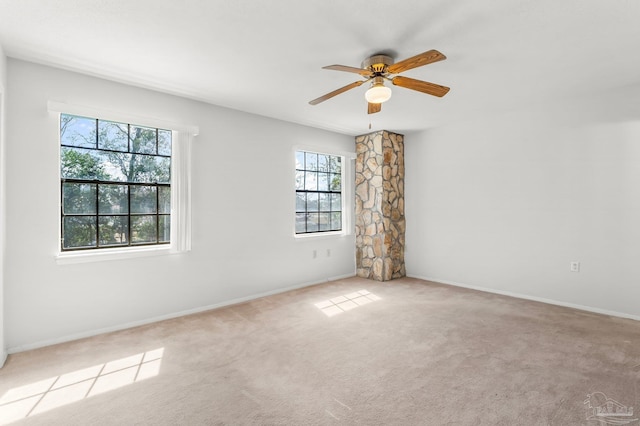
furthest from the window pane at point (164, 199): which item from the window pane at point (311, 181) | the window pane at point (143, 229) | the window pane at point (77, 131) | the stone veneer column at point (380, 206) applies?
the stone veneer column at point (380, 206)

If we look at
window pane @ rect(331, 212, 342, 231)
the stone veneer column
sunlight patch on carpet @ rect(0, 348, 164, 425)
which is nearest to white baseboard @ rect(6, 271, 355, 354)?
sunlight patch on carpet @ rect(0, 348, 164, 425)

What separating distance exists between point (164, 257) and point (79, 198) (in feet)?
3.32

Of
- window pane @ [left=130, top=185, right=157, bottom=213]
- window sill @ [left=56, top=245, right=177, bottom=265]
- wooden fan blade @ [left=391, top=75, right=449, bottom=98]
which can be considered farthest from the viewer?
window pane @ [left=130, top=185, right=157, bottom=213]

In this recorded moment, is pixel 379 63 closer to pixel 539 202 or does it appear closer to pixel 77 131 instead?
pixel 77 131

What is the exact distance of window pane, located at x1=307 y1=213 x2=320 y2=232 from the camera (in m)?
5.31

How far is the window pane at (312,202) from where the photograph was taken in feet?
17.4

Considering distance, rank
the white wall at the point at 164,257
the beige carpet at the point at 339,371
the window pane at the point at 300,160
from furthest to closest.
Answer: the window pane at the point at 300,160 < the white wall at the point at 164,257 < the beige carpet at the point at 339,371

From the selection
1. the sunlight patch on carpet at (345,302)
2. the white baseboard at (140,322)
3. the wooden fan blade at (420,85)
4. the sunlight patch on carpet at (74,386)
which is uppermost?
the wooden fan blade at (420,85)

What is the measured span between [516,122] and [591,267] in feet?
6.80

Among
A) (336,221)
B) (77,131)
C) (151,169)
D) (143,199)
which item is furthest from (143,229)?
(336,221)

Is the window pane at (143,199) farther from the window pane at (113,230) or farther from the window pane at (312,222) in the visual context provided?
the window pane at (312,222)

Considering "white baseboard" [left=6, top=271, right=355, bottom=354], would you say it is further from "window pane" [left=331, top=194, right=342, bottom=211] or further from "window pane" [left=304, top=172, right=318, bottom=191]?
"window pane" [left=304, top=172, right=318, bottom=191]

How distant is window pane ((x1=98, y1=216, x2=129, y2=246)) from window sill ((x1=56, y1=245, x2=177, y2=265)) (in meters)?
0.10

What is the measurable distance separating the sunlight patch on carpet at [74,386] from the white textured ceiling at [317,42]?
103 inches
